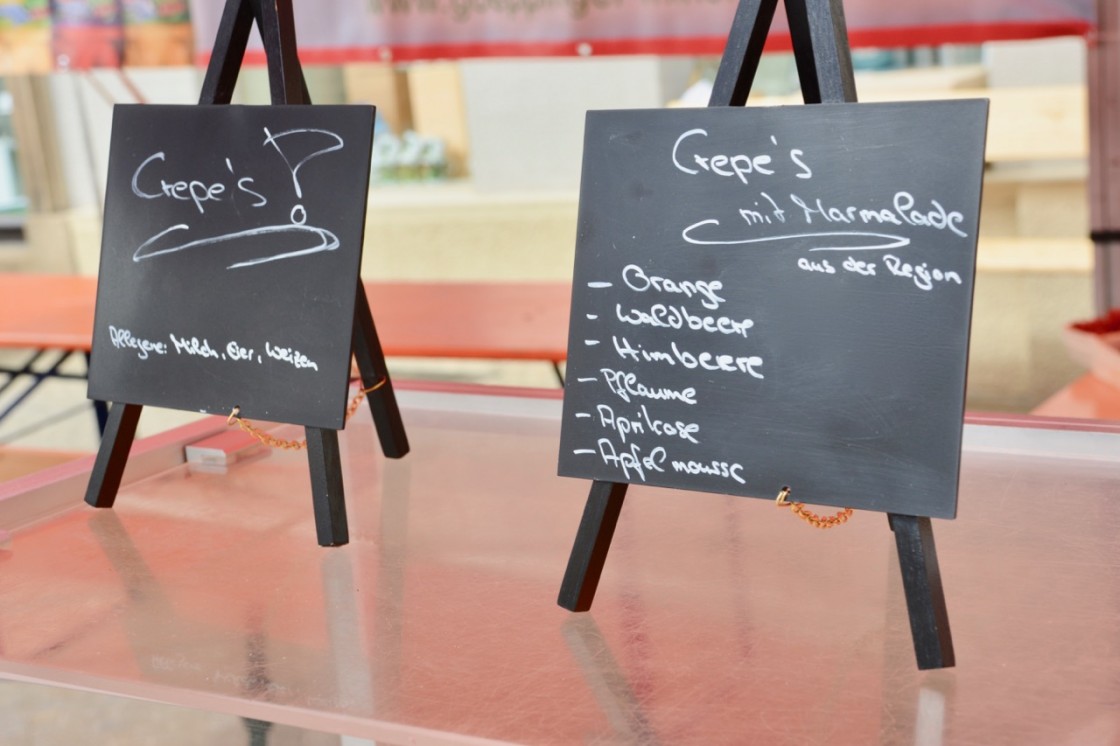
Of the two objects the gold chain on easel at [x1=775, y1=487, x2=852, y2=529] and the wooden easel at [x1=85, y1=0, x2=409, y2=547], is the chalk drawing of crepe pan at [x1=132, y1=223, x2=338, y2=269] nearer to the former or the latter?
the wooden easel at [x1=85, y1=0, x2=409, y2=547]

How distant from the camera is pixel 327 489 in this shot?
1247mm

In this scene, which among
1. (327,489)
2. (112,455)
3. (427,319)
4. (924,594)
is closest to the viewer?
(924,594)

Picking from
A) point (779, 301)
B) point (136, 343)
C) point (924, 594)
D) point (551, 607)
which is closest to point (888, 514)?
point (924, 594)

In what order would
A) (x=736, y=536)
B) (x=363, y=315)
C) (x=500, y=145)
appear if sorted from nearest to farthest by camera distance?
(x=736, y=536), (x=363, y=315), (x=500, y=145)

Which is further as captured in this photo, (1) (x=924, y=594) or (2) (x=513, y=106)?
(2) (x=513, y=106)

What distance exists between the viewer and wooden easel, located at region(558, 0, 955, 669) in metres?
0.92

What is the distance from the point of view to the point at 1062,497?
1239 millimetres

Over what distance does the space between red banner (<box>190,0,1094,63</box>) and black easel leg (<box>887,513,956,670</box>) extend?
210 centimetres

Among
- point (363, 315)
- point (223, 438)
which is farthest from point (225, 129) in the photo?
point (223, 438)

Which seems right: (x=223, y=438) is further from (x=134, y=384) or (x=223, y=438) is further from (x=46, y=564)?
(x=46, y=564)

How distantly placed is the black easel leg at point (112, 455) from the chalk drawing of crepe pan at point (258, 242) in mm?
174

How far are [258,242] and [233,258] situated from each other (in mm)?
39

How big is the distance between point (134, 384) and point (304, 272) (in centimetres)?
27

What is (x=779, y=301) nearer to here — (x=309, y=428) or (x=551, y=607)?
(x=551, y=607)
